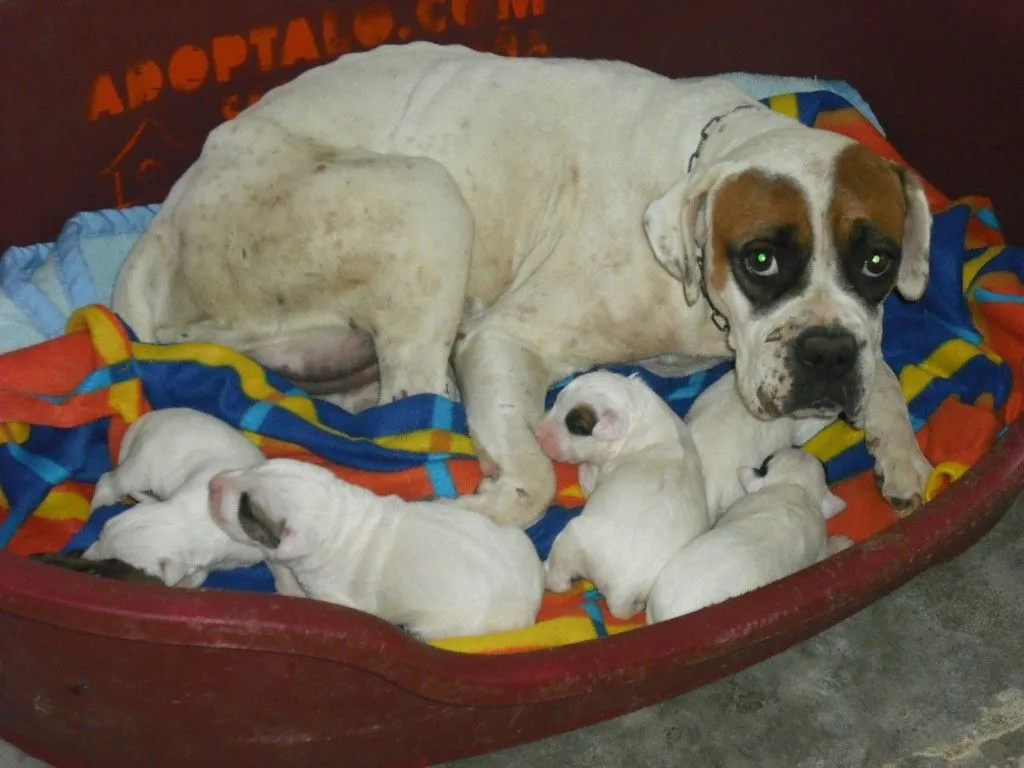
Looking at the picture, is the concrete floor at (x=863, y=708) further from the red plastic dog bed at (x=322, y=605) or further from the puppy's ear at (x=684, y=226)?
the puppy's ear at (x=684, y=226)

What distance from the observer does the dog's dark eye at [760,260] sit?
111 inches

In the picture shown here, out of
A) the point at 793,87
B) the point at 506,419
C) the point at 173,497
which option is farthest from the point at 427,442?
the point at 793,87

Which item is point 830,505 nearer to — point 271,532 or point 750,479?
point 750,479

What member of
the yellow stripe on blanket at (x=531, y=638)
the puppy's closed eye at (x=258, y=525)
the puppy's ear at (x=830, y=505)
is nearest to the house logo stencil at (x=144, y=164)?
the puppy's closed eye at (x=258, y=525)

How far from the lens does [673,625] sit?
93.0 inches

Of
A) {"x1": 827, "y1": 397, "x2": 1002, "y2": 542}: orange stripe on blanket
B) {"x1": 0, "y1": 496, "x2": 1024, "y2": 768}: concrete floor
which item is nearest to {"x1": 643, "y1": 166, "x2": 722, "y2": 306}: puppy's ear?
{"x1": 827, "y1": 397, "x2": 1002, "y2": 542}: orange stripe on blanket

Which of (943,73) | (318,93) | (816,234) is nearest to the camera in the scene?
(816,234)

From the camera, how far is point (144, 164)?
3877 mm

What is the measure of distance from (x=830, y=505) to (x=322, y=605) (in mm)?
1470

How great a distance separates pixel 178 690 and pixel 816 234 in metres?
1.65

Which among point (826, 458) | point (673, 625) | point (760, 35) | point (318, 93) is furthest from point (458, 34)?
point (673, 625)

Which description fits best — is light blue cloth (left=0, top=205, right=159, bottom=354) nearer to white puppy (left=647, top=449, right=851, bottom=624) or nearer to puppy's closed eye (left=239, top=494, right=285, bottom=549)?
puppy's closed eye (left=239, top=494, right=285, bottom=549)

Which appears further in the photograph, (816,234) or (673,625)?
(816,234)

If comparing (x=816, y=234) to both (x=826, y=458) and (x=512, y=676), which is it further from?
(x=512, y=676)
